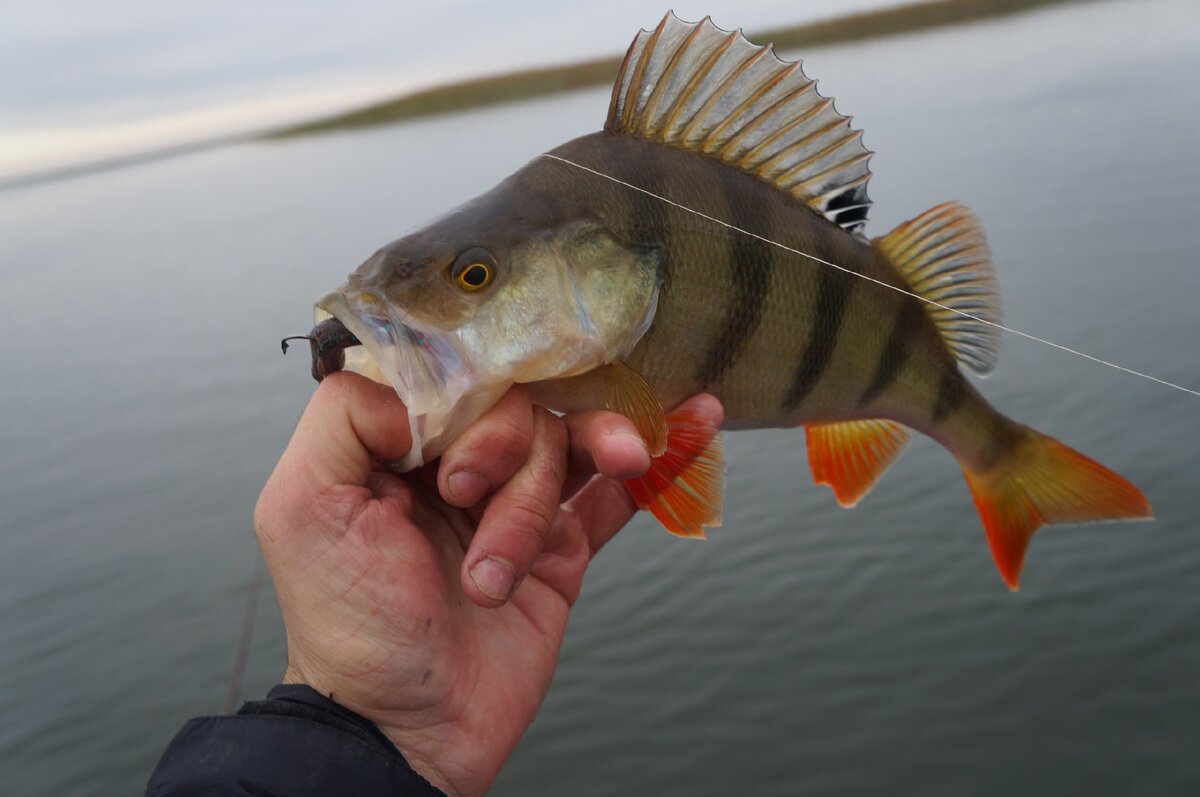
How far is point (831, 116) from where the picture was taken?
2104 millimetres

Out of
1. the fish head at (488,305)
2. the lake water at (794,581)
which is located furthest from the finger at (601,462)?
the lake water at (794,581)

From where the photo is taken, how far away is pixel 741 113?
2.08 meters

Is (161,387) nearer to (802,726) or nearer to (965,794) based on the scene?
(802,726)

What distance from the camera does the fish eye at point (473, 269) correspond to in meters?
1.76

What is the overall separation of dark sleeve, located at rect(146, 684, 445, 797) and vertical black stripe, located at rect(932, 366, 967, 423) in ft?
4.65

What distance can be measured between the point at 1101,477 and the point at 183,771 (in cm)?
209

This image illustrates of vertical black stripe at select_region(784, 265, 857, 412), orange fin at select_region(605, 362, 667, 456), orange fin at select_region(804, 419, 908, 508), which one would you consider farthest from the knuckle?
orange fin at select_region(804, 419, 908, 508)

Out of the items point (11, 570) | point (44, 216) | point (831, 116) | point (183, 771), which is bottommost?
point (44, 216)

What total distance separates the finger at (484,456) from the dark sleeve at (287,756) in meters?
0.53

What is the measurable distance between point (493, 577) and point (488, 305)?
487 millimetres

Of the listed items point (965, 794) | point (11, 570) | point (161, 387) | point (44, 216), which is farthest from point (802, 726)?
point (44, 216)

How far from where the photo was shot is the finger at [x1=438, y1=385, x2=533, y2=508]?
1.69 metres

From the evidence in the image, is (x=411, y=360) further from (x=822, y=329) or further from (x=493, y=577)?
(x=822, y=329)

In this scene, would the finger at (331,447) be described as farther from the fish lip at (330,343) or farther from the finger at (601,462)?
the finger at (601,462)
